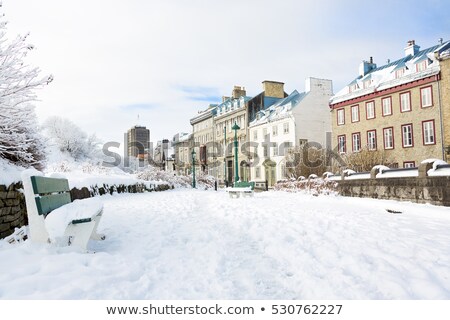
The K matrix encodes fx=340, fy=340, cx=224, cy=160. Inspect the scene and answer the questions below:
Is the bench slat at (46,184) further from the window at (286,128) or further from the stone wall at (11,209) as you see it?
the window at (286,128)

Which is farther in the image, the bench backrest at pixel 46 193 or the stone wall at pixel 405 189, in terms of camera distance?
the stone wall at pixel 405 189

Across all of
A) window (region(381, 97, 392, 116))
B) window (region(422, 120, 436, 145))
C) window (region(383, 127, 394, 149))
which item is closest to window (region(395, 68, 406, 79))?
window (region(381, 97, 392, 116))

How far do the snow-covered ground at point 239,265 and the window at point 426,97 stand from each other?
20942 millimetres

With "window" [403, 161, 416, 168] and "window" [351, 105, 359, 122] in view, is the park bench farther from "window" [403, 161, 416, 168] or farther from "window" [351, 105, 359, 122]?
"window" [351, 105, 359, 122]

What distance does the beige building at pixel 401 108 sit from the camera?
23.6 metres

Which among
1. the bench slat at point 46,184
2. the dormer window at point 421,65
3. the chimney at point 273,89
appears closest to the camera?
the bench slat at point 46,184

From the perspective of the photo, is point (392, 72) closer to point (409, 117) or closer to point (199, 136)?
point (409, 117)

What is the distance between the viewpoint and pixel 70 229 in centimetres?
443

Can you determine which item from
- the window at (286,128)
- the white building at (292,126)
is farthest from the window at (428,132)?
the window at (286,128)

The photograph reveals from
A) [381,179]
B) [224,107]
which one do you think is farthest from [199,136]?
[381,179]

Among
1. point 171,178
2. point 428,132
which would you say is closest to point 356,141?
point 428,132

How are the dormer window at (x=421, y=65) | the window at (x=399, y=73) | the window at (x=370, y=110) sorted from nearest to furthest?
the dormer window at (x=421, y=65)
the window at (x=399, y=73)
the window at (x=370, y=110)

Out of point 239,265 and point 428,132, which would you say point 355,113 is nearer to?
point 428,132
